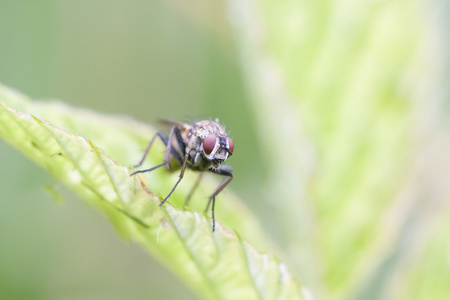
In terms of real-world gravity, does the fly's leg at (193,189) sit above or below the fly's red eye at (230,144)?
below

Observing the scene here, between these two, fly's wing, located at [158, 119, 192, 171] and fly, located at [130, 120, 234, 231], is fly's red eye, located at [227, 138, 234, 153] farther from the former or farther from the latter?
fly's wing, located at [158, 119, 192, 171]

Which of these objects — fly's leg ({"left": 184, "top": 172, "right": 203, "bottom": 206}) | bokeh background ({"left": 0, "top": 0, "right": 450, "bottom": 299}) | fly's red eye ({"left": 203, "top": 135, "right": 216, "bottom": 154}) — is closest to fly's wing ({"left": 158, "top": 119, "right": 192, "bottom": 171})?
fly's leg ({"left": 184, "top": 172, "right": 203, "bottom": 206})

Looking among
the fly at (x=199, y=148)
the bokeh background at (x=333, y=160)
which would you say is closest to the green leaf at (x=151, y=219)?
the bokeh background at (x=333, y=160)

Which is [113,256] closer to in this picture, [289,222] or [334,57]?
[289,222]

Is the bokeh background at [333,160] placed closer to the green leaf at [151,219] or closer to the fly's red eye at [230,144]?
the fly's red eye at [230,144]

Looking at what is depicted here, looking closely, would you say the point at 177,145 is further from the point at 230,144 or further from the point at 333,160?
the point at 333,160

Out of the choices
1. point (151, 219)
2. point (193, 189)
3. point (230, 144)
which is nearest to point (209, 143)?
point (230, 144)

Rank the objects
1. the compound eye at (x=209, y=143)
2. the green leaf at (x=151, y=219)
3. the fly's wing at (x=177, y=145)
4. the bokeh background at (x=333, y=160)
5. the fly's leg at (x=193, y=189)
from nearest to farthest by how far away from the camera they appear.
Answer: the green leaf at (x=151, y=219) < the bokeh background at (x=333, y=160) < the fly's leg at (x=193, y=189) < the compound eye at (x=209, y=143) < the fly's wing at (x=177, y=145)

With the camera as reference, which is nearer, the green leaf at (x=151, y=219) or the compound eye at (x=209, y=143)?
the green leaf at (x=151, y=219)
